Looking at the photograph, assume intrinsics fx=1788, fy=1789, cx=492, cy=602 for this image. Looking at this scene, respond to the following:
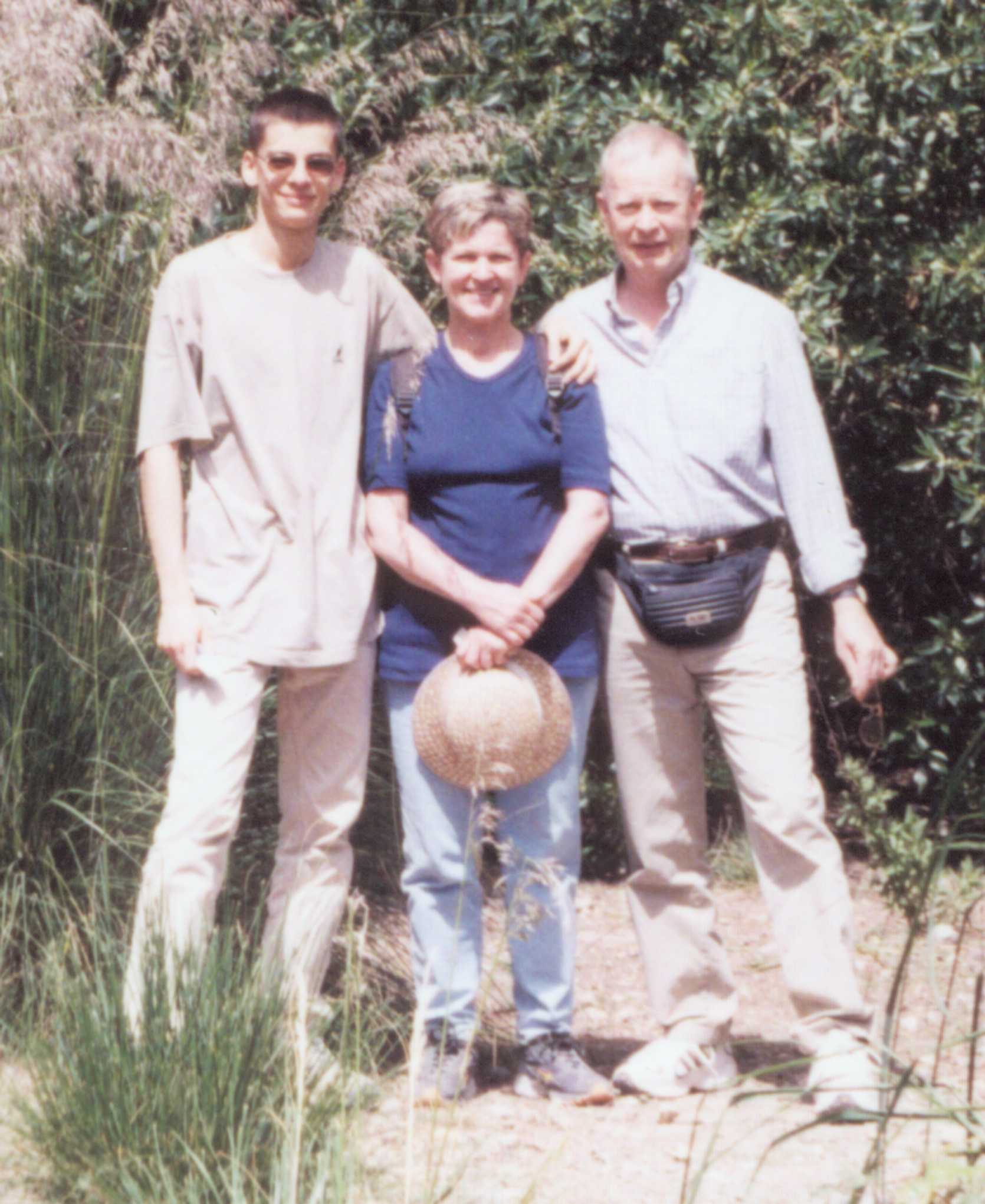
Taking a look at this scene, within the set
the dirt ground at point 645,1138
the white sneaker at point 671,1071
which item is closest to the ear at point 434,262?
the dirt ground at point 645,1138

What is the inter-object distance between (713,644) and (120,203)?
174cm

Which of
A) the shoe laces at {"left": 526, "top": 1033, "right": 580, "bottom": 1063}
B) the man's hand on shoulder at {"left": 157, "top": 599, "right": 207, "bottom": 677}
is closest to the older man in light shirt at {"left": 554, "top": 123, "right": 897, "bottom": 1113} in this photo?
the shoe laces at {"left": 526, "top": 1033, "right": 580, "bottom": 1063}

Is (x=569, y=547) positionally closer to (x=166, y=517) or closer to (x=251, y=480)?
(x=251, y=480)

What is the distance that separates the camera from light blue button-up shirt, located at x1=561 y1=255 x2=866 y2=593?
3734 millimetres

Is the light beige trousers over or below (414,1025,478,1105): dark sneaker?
over

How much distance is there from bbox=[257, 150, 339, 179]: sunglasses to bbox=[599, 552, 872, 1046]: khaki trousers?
106cm

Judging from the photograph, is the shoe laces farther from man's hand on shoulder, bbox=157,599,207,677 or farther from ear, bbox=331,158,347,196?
ear, bbox=331,158,347,196

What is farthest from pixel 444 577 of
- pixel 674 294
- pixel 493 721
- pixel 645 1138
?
pixel 645 1138

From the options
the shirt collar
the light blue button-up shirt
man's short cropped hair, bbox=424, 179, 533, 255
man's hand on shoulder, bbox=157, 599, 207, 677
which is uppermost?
man's short cropped hair, bbox=424, 179, 533, 255

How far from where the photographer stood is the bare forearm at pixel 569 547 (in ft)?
11.9

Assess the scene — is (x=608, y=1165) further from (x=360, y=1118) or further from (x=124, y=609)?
(x=124, y=609)

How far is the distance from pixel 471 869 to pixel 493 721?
1.21 ft

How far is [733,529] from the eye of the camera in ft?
12.4

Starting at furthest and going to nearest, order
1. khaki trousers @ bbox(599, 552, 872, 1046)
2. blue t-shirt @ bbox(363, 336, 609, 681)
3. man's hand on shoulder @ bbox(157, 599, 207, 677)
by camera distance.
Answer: khaki trousers @ bbox(599, 552, 872, 1046) → blue t-shirt @ bbox(363, 336, 609, 681) → man's hand on shoulder @ bbox(157, 599, 207, 677)
